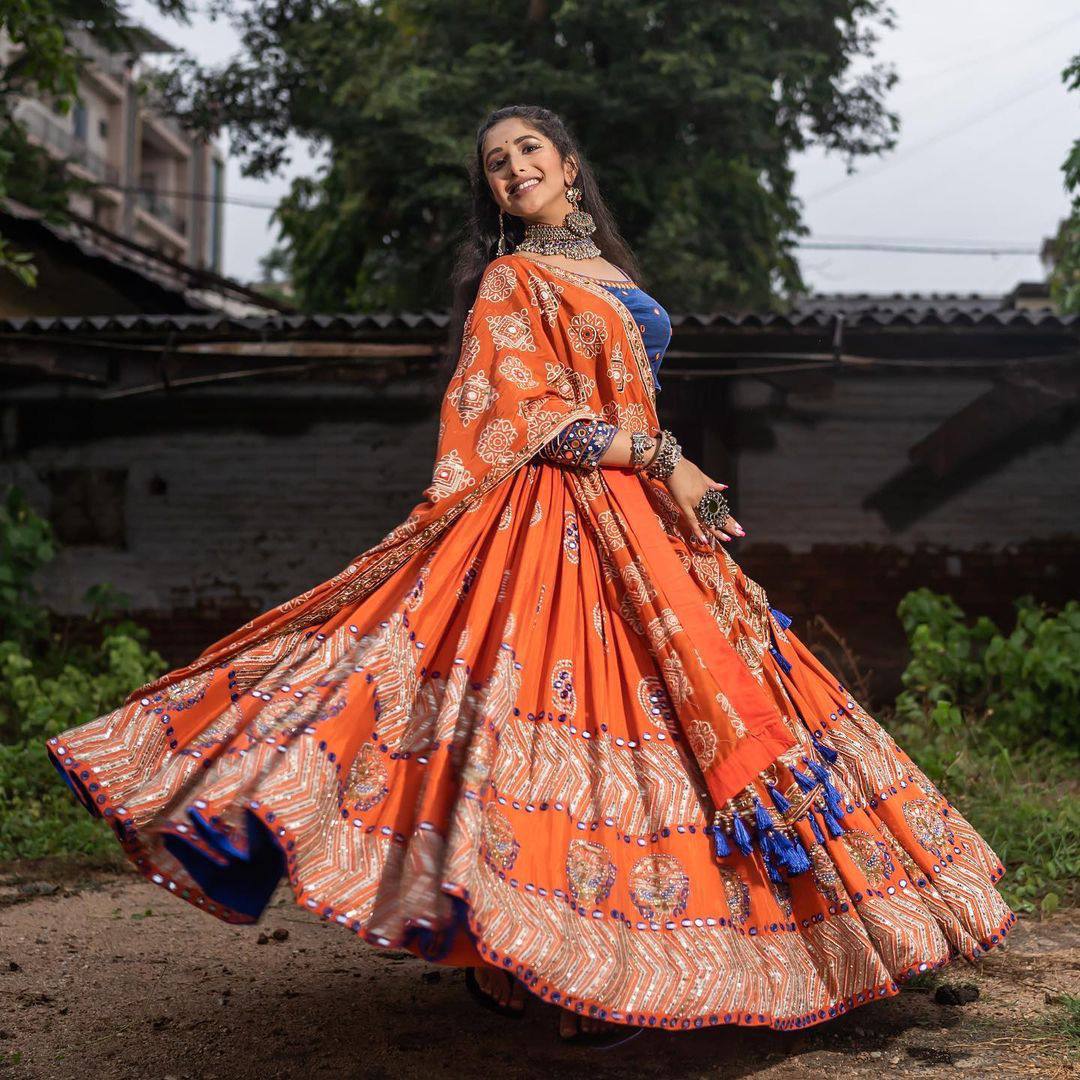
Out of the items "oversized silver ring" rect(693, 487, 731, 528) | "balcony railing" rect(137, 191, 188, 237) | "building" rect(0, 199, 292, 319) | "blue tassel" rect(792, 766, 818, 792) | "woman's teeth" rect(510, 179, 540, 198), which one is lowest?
"blue tassel" rect(792, 766, 818, 792)

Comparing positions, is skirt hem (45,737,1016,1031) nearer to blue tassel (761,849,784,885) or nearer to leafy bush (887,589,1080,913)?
blue tassel (761,849,784,885)

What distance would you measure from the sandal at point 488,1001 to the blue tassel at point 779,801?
0.84 meters

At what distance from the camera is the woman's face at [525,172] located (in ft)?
9.36

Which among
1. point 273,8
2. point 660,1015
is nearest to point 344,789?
point 660,1015

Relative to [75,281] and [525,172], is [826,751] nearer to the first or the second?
[525,172]

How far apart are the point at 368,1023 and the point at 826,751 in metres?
1.24

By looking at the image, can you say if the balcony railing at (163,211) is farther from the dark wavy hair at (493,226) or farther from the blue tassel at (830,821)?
the blue tassel at (830,821)

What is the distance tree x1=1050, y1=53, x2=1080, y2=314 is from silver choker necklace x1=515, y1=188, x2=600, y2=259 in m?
4.82

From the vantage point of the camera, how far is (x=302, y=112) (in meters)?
13.9

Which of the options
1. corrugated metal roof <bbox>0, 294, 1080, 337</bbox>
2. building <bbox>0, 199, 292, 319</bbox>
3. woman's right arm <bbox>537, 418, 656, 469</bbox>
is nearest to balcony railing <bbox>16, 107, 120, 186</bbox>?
building <bbox>0, 199, 292, 319</bbox>

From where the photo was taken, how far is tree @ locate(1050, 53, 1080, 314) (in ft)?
21.9

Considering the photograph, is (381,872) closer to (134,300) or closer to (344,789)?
(344,789)

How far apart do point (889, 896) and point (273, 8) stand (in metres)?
14.0

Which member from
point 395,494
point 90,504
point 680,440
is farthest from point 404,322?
point 90,504
